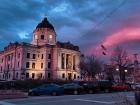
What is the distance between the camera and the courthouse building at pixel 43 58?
361ft

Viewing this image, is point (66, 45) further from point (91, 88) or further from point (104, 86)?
point (91, 88)

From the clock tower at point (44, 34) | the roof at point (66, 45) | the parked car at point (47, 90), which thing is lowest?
the parked car at point (47, 90)

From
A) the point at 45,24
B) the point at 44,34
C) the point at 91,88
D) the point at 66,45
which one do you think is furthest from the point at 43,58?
the point at 91,88

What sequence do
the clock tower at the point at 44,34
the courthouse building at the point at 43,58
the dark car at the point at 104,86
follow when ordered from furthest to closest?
the clock tower at the point at 44,34
the courthouse building at the point at 43,58
the dark car at the point at 104,86

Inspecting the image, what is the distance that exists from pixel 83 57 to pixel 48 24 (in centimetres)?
2082

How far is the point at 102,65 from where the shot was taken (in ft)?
370

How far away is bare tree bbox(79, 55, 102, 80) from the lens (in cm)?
10309

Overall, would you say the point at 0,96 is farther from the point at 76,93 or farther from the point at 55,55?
the point at 55,55

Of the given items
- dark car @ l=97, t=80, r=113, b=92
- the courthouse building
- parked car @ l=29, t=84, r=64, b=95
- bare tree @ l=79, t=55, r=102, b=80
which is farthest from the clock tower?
parked car @ l=29, t=84, r=64, b=95

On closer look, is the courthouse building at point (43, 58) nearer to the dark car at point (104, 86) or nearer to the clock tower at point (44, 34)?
the clock tower at point (44, 34)

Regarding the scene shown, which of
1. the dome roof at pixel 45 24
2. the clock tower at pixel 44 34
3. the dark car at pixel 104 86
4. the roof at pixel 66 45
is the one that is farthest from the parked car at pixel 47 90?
the dome roof at pixel 45 24

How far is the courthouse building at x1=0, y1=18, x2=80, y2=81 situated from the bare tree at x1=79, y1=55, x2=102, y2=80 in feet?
14.5

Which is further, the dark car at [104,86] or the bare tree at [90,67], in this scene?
the bare tree at [90,67]

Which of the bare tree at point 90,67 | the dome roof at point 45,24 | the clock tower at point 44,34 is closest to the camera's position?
the bare tree at point 90,67
